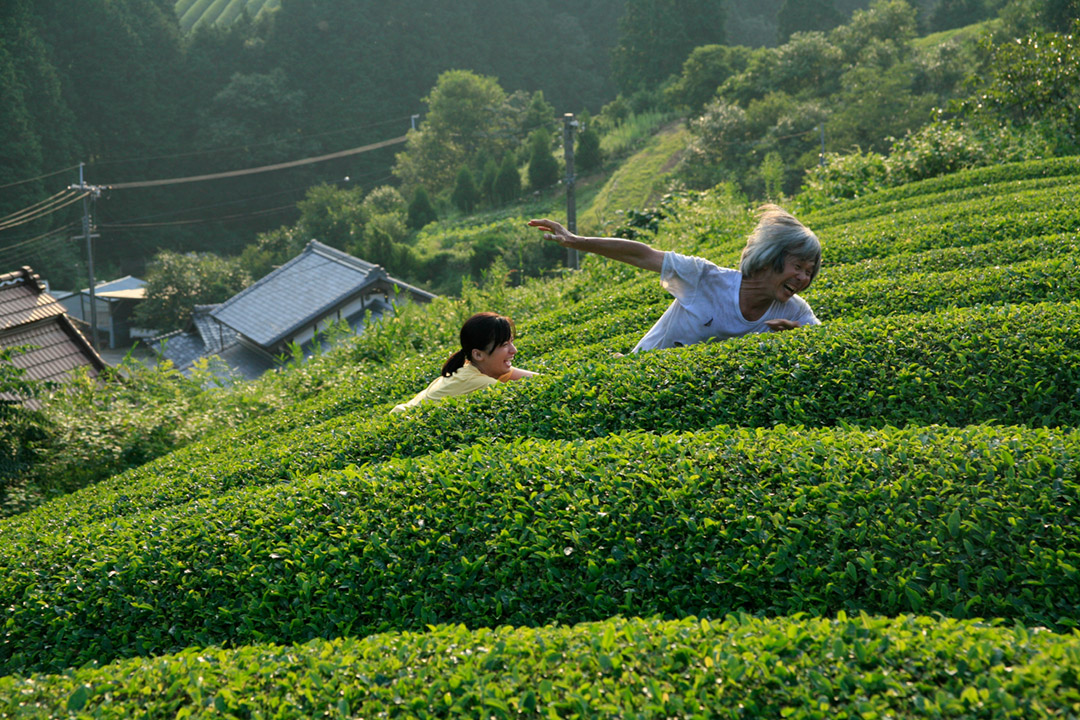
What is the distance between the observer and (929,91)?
3762 cm

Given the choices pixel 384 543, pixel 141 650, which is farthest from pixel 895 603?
pixel 141 650

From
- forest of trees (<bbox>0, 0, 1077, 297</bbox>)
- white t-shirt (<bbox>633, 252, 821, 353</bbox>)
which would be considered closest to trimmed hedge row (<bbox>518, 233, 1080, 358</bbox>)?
white t-shirt (<bbox>633, 252, 821, 353</bbox>)

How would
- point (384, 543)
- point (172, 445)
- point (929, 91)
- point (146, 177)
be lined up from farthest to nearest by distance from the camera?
point (146, 177), point (929, 91), point (172, 445), point (384, 543)

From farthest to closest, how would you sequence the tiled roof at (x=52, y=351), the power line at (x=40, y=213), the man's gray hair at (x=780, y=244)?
1. the power line at (x=40, y=213)
2. the tiled roof at (x=52, y=351)
3. the man's gray hair at (x=780, y=244)

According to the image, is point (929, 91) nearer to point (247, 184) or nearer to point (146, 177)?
point (247, 184)

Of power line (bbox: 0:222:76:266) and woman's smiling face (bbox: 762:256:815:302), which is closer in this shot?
woman's smiling face (bbox: 762:256:815:302)

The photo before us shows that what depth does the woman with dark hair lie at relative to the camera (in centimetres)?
523

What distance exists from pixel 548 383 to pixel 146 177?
203 feet

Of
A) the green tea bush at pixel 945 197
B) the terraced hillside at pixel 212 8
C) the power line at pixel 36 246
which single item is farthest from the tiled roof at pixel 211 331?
the terraced hillside at pixel 212 8

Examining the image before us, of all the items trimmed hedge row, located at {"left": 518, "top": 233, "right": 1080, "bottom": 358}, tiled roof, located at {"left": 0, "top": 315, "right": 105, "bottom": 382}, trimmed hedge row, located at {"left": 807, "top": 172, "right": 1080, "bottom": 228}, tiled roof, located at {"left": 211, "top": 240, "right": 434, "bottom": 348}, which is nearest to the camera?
trimmed hedge row, located at {"left": 518, "top": 233, "right": 1080, "bottom": 358}

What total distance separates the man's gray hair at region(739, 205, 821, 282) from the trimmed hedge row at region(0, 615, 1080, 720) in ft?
7.64

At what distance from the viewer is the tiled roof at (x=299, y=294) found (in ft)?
86.1

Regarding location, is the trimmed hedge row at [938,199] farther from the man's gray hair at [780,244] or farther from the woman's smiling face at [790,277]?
the man's gray hair at [780,244]

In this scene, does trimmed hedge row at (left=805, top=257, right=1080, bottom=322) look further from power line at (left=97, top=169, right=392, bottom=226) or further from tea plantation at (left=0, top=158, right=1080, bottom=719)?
power line at (left=97, top=169, right=392, bottom=226)
